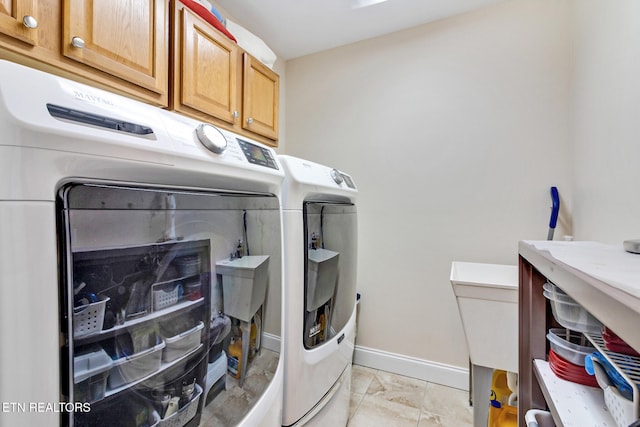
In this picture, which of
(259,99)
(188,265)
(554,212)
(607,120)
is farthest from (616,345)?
(259,99)

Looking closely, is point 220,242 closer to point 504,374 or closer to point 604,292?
point 604,292

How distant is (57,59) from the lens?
85 cm

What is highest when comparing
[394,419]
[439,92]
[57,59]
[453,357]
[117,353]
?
[439,92]

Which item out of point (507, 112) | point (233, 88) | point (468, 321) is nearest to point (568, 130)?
point (507, 112)

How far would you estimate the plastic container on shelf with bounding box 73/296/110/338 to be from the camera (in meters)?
0.44

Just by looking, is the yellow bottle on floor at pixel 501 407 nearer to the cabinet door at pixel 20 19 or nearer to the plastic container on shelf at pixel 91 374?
the plastic container on shelf at pixel 91 374

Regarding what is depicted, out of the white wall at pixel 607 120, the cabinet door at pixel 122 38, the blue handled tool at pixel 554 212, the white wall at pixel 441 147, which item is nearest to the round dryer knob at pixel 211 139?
the cabinet door at pixel 122 38

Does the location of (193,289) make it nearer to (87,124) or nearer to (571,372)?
(87,124)

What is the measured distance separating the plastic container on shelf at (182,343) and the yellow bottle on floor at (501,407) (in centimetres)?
148

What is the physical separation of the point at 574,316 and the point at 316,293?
0.79 m

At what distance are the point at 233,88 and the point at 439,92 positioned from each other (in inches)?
56.0

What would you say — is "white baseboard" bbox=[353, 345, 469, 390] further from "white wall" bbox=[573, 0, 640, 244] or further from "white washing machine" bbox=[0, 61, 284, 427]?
"white washing machine" bbox=[0, 61, 284, 427]

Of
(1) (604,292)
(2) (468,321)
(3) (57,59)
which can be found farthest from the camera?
(2) (468,321)

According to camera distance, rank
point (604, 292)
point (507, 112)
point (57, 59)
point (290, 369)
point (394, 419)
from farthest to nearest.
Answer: point (507, 112) < point (394, 419) < point (290, 369) < point (57, 59) < point (604, 292)
